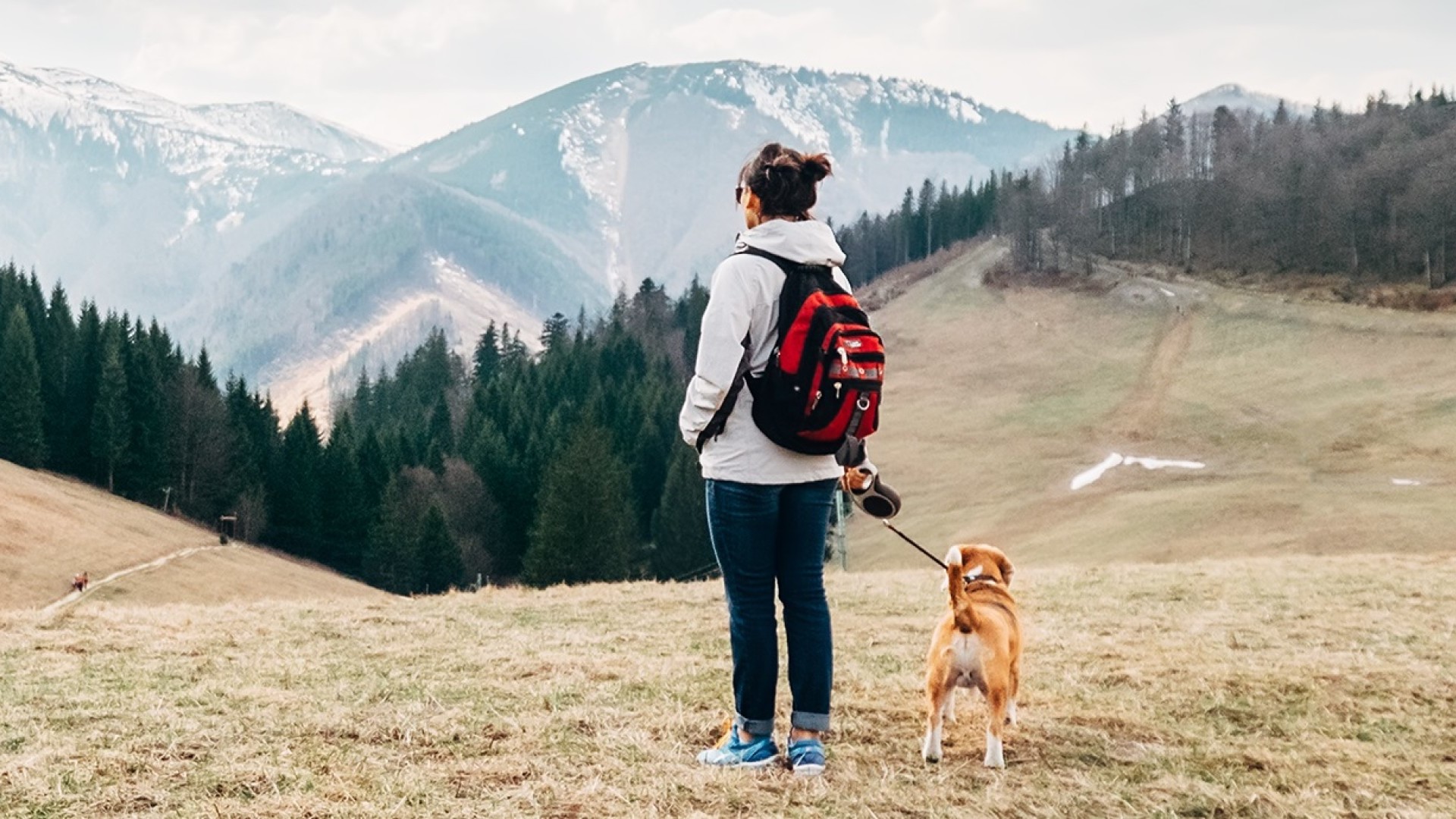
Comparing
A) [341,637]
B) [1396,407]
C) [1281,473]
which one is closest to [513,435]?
[1281,473]

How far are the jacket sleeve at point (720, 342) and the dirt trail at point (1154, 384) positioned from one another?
7185 centimetres

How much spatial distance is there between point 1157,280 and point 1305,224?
13669 mm

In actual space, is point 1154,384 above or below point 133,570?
above

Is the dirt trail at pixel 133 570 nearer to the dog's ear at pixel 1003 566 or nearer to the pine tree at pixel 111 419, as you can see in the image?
the pine tree at pixel 111 419

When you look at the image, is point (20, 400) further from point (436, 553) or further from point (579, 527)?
point (579, 527)

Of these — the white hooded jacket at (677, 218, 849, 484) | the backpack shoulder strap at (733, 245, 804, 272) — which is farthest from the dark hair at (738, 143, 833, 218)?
the backpack shoulder strap at (733, 245, 804, 272)

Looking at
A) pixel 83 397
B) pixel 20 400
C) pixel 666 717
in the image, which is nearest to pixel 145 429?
pixel 83 397

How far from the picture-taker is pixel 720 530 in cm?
586

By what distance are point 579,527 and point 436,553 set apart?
1009 cm

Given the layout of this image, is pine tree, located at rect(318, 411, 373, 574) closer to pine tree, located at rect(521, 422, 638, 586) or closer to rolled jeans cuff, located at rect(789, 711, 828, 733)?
pine tree, located at rect(521, 422, 638, 586)

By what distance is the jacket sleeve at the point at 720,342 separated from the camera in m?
5.53

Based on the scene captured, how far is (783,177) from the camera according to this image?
582cm

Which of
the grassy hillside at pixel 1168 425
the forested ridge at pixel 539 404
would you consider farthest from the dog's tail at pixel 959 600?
the forested ridge at pixel 539 404

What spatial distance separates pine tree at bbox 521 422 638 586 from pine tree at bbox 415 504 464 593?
5.24 meters
